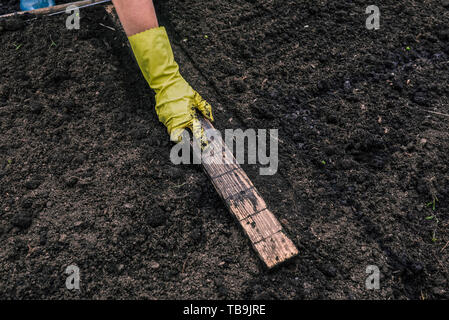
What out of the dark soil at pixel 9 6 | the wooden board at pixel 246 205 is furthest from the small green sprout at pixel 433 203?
the dark soil at pixel 9 6

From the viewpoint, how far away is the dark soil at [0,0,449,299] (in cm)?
169

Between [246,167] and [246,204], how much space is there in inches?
11.0

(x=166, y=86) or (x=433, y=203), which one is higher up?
(x=166, y=86)

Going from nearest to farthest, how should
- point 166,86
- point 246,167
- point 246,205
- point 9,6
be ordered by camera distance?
1. point 246,205
2. point 246,167
3. point 166,86
4. point 9,6

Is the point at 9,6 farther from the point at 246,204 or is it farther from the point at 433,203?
the point at 433,203

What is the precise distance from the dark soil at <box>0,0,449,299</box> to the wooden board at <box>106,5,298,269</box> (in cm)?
7

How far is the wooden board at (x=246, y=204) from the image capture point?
1685 millimetres

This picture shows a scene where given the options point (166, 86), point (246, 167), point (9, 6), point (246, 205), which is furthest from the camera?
point (9, 6)

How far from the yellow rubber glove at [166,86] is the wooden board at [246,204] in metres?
0.14

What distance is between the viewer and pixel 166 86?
7.30ft

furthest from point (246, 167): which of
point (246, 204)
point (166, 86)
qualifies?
point (166, 86)

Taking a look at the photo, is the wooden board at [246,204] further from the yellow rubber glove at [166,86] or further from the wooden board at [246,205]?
the yellow rubber glove at [166,86]
